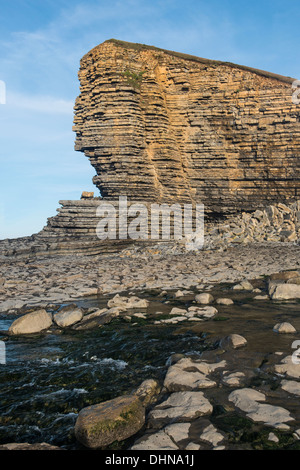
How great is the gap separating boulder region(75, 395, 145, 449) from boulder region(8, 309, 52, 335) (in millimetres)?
4225

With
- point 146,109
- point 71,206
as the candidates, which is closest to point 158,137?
point 146,109

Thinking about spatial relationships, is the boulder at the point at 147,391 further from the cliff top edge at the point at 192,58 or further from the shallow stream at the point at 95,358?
the cliff top edge at the point at 192,58

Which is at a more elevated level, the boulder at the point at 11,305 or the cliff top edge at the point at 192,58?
the cliff top edge at the point at 192,58

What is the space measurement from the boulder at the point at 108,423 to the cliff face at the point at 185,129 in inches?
983

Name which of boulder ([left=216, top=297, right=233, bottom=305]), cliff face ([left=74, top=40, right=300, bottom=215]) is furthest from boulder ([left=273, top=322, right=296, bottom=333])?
cliff face ([left=74, top=40, right=300, bottom=215])

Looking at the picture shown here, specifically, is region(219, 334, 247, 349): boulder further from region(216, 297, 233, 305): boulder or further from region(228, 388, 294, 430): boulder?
region(216, 297, 233, 305): boulder

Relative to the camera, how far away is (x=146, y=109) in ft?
95.8

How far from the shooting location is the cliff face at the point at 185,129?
2803cm

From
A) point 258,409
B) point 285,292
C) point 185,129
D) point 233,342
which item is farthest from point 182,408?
point 185,129

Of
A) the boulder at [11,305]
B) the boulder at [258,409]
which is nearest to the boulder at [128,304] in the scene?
the boulder at [11,305]

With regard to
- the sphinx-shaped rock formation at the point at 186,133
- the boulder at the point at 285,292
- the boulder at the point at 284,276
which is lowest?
the boulder at the point at 285,292

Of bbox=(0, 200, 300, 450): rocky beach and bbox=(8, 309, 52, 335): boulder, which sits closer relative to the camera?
bbox=(0, 200, 300, 450): rocky beach

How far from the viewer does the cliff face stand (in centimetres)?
2803
